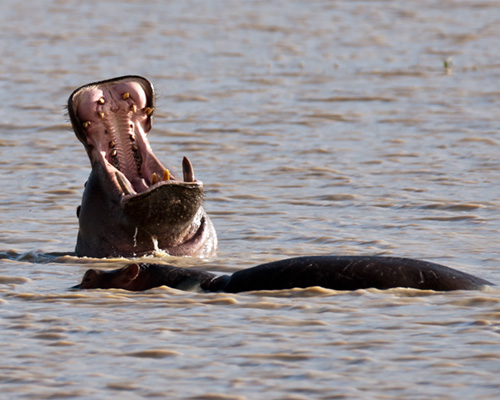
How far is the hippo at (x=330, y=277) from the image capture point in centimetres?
635

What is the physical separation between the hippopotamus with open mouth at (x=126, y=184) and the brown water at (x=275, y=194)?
145 millimetres

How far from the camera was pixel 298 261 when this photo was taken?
255 inches

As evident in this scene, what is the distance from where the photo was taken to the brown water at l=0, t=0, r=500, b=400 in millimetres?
5176

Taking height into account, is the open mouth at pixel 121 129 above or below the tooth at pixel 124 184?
above

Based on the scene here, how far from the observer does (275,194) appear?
9.96 metres

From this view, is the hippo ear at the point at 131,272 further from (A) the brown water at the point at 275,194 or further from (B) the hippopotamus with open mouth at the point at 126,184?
(B) the hippopotamus with open mouth at the point at 126,184

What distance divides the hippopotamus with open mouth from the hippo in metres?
0.78

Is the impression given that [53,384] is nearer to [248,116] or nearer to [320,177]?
[320,177]

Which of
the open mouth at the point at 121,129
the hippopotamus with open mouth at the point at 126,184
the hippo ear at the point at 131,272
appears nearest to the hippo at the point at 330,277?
the hippo ear at the point at 131,272

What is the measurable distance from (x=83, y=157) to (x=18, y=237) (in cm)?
318

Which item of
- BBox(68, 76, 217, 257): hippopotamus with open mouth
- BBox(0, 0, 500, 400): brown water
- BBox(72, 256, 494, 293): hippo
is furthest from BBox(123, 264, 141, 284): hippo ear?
BBox(68, 76, 217, 257): hippopotamus with open mouth

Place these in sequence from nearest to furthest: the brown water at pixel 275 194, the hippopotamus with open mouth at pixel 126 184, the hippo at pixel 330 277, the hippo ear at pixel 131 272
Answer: the brown water at pixel 275 194
the hippo at pixel 330 277
the hippo ear at pixel 131 272
the hippopotamus with open mouth at pixel 126 184

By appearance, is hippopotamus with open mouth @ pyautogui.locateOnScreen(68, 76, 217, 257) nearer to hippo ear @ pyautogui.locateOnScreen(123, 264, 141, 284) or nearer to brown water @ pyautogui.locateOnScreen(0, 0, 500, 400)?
brown water @ pyautogui.locateOnScreen(0, 0, 500, 400)

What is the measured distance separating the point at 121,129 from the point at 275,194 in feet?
8.46
